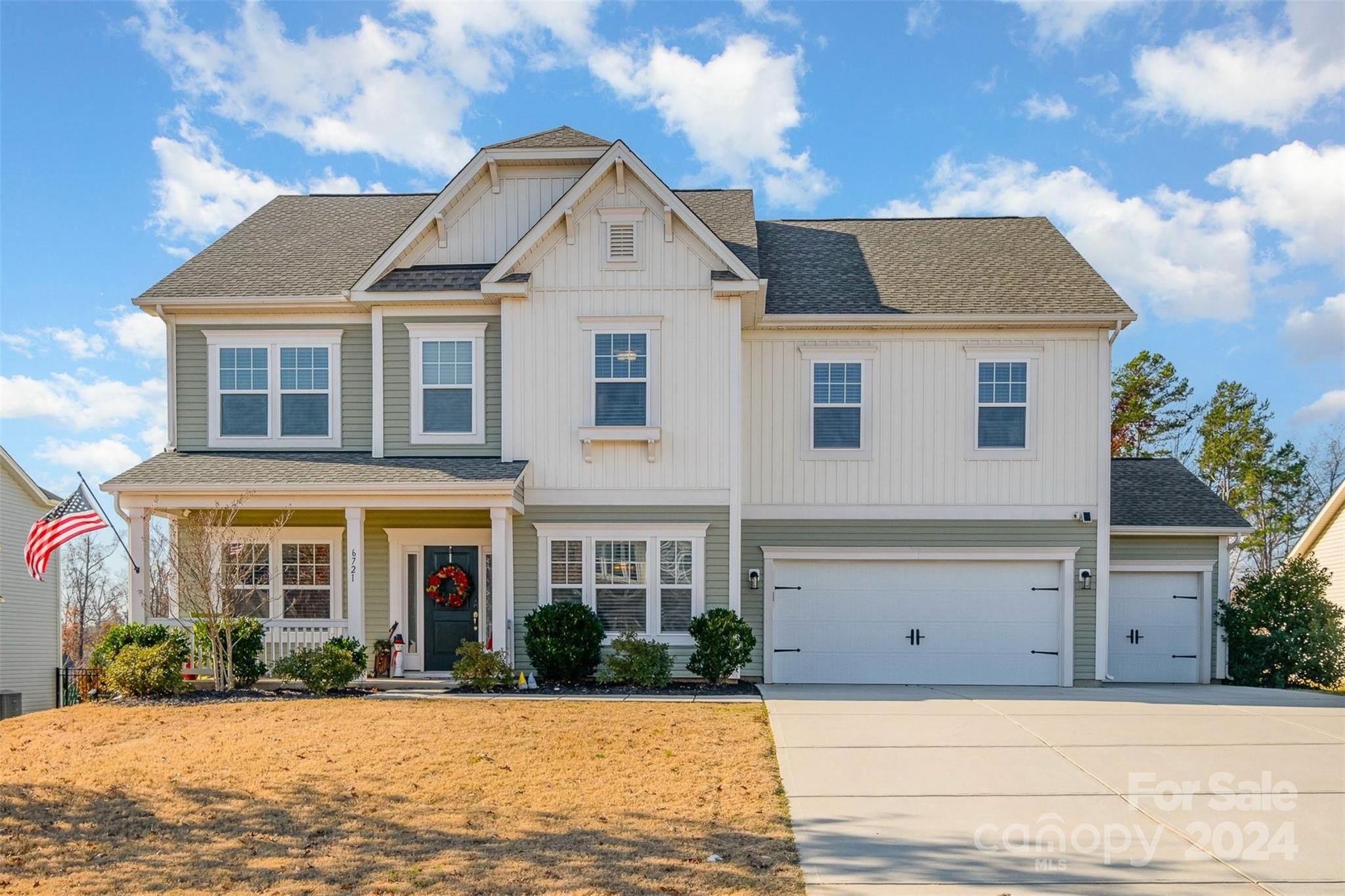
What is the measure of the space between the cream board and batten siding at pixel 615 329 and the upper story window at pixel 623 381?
0.49 ft

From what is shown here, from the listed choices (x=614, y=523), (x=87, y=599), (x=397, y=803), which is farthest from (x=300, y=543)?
(x=87, y=599)

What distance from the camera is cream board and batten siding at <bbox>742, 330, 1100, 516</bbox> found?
53.6ft

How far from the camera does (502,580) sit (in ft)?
48.3

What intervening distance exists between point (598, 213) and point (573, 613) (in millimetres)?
6130

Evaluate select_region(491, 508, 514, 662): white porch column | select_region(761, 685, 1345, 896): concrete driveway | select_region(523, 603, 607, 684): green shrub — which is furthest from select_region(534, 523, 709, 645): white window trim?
select_region(761, 685, 1345, 896): concrete driveway

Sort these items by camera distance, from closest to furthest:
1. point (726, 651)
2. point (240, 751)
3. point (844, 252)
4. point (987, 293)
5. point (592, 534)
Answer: point (240, 751), point (726, 651), point (592, 534), point (987, 293), point (844, 252)

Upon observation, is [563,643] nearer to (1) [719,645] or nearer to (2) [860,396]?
(1) [719,645]

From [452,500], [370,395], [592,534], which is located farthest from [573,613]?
[370,395]

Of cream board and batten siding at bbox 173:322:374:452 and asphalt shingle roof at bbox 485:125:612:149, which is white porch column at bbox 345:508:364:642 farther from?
asphalt shingle roof at bbox 485:125:612:149

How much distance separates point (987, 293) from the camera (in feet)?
55.1

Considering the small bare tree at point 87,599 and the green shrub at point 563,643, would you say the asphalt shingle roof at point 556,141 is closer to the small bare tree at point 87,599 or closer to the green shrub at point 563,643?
the green shrub at point 563,643

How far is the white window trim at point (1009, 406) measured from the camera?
1634 centimetres

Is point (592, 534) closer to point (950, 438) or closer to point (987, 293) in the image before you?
point (950, 438)

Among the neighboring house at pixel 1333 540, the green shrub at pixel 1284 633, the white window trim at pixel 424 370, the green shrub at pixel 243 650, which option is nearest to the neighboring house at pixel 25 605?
the green shrub at pixel 243 650
